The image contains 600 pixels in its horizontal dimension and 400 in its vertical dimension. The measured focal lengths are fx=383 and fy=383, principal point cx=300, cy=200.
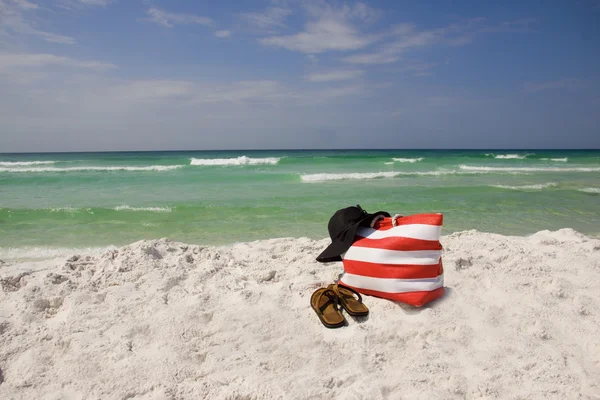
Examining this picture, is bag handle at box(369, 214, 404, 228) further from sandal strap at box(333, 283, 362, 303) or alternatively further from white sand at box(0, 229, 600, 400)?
white sand at box(0, 229, 600, 400)

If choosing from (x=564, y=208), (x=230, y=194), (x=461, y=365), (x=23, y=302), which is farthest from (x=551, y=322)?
(x=230, y=194)

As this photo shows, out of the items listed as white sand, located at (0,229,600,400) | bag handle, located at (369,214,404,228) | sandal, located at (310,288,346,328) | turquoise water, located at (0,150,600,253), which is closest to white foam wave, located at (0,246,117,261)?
turquoise water, located at (0,150,600,253)

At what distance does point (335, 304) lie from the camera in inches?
118

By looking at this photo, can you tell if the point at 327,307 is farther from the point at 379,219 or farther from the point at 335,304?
the point at 379,219

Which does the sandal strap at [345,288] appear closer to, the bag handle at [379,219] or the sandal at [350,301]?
the sandal at [350,301]

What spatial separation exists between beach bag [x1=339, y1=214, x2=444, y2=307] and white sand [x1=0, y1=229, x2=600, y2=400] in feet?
0.40

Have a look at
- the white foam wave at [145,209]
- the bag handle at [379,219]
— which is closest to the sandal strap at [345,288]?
the bag handle at [379,219]

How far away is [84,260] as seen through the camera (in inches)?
155

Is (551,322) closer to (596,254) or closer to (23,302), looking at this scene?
(596,254)

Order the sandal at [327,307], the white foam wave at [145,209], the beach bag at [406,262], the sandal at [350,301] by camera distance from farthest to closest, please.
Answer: the white foam wave at [145,209] < the beach bag at [406,262] < the sandal at [350,301] < the sandal at [327,307]

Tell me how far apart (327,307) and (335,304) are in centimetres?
8

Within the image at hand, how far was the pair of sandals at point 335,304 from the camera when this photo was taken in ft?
9.19

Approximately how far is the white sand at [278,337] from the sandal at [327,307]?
71mm

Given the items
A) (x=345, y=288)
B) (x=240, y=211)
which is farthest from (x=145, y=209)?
(x=345, y=288)
